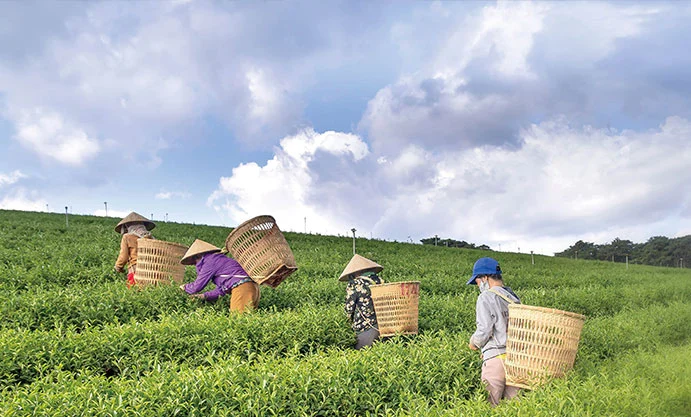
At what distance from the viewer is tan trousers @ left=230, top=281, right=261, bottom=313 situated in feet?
27.8

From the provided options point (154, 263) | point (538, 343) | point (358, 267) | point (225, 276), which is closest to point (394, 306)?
point (358, 267)

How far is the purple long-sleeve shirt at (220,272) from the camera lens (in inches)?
336

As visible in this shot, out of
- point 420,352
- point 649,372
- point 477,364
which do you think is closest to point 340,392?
point 420,352

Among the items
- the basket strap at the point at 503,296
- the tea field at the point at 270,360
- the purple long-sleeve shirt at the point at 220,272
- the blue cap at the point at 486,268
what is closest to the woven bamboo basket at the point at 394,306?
the tea field at the point at 270,360

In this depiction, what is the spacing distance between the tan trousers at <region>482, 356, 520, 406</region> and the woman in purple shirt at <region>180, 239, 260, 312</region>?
408cm

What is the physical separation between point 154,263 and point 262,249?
2571mm

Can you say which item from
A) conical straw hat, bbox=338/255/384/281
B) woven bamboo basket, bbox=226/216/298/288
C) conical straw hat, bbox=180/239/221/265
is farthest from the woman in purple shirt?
conical straw hat, bbox=338/255/384/281

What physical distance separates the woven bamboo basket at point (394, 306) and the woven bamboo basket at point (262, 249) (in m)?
1.52

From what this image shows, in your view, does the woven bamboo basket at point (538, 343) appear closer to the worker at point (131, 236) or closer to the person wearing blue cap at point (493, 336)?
the person wearing blue cap at point (493, 336)

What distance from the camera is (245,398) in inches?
187

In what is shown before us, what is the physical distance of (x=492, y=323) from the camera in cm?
563

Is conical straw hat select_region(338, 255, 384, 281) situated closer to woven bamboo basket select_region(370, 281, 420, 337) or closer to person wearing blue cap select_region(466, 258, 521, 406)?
woven bamboo basket select_region(370, 281, 420, 337)

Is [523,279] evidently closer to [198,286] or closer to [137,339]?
[198,286]

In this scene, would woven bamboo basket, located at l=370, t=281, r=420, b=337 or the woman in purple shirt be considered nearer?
woven bamboo basket, located at l=370, t=281, r=420, b=337
